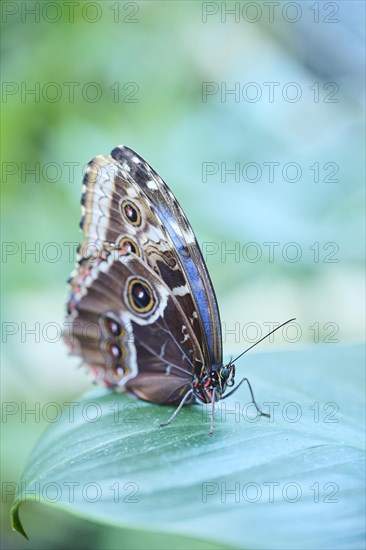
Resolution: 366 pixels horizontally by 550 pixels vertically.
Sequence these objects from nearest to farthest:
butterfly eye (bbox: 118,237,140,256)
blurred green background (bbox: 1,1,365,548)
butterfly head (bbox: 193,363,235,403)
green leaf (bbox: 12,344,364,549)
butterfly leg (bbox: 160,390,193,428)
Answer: green leaf (bbox: 12,344,364,549), butterfly leg (bbox: 160,390,193,428), butterfly head (bbox: 193,363,235,403), butterfly eye (bbox: 118,237,140,256), blurred green background (bbox: 1,1,365,548)

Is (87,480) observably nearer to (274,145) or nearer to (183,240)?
(183,240)

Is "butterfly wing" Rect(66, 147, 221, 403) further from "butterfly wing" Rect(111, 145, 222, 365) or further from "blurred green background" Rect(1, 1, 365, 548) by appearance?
"blurred green background" Rect(1, 1, 365, 548)

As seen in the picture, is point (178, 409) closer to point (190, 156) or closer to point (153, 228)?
point (153, 228)

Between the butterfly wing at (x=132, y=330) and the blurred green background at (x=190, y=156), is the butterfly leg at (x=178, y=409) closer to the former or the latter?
the butterfly wing at (x=132, y=330)

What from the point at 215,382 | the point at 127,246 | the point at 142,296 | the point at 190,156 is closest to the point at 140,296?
the point at 142,296

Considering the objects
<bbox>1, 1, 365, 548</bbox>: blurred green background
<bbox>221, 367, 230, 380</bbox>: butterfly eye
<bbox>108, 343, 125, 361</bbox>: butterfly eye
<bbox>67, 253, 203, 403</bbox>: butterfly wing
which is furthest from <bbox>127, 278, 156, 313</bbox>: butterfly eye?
<bbox>1, 1, 365, 548</bbox>: blurred green background

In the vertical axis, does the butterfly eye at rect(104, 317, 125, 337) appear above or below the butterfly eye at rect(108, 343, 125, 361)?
above

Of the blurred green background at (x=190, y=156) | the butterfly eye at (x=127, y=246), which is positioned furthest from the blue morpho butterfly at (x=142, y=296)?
the blurred green background at (x=190, y=156)
